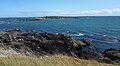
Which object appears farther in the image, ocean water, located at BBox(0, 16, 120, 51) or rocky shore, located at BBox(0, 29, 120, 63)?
ocean water, located at BBox(0, 16, 120, 51)

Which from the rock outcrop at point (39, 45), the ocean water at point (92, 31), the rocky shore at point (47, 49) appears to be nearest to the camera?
the rocky shore at point (47, 49)

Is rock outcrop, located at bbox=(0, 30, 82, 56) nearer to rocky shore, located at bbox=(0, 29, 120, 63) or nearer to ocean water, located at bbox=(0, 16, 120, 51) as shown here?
rocky shore, located at bbox=(0, 29, 120, 63)

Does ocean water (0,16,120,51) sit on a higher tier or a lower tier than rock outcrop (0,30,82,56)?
lower

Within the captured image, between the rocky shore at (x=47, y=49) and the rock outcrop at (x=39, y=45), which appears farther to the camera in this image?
the rock outcrop at (x=39, y=45)

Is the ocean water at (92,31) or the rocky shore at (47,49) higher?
the rocky shore at (47,49)

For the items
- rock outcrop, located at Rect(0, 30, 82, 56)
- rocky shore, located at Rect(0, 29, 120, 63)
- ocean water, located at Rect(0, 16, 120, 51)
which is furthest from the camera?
ocean water, located at Rect(0, 16, 120, 51)

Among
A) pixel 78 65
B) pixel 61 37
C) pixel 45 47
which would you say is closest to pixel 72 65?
pixel 78 65

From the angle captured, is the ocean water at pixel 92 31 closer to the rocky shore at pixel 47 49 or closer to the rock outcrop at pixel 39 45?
the rocky shore at pixel 47 49

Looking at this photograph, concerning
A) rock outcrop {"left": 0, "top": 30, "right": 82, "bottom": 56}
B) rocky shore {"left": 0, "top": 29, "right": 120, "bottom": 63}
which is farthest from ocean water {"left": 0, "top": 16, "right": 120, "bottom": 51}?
rock outcrop {"left": 0, "top": 30, "right": 82, "bottom": 56}

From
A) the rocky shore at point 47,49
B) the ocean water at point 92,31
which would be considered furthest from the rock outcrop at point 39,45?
the ocean water at point 92,31

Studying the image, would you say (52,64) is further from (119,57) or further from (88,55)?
(119,57)

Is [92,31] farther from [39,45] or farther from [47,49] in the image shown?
[47,49]

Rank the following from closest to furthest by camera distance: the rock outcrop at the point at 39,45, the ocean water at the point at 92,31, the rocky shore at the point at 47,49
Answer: the rocky shore at the point at 47,49 < the rock outcrop at the point at 39,45 < the ocean water at the point at 92,31

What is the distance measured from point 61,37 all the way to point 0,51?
86.5ft
